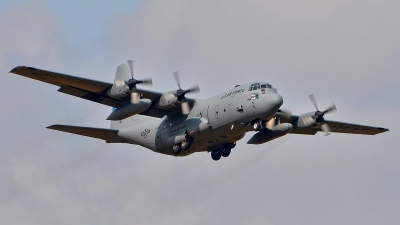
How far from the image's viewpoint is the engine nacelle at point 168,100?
41.1m

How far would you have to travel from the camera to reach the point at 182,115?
141 ft

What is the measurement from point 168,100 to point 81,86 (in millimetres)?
4688

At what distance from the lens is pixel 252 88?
1598 inches

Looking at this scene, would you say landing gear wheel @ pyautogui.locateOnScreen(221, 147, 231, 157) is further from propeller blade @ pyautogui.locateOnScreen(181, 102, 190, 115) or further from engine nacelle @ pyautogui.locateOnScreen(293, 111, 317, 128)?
engine nacelle @ pyautogui.locateOnScreen(293, 111, 317, 128)

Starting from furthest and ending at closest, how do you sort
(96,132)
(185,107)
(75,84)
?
(96,132) → (185,107) → (75,84)

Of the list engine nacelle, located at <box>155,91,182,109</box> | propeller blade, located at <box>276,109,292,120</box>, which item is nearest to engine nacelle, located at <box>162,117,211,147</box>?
engine nacelle, located at <box>155,91,182,109</box>

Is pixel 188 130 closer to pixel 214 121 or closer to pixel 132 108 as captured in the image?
pixel 214 121

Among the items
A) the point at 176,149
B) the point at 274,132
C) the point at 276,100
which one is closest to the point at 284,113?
the point at 274,132

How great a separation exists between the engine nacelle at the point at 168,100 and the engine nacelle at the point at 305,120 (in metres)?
7.90

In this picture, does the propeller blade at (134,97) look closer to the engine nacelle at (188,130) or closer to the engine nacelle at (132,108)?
the engine nacelle at (132,108)

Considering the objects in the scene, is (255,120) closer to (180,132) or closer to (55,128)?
(180,132)

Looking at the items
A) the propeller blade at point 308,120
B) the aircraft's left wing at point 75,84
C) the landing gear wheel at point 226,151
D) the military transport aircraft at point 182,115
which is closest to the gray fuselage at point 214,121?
the military transport aircraft at point 182,115

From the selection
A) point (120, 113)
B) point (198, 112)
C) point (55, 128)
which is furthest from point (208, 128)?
point (55, 128)

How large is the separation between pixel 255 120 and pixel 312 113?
5603 mm
